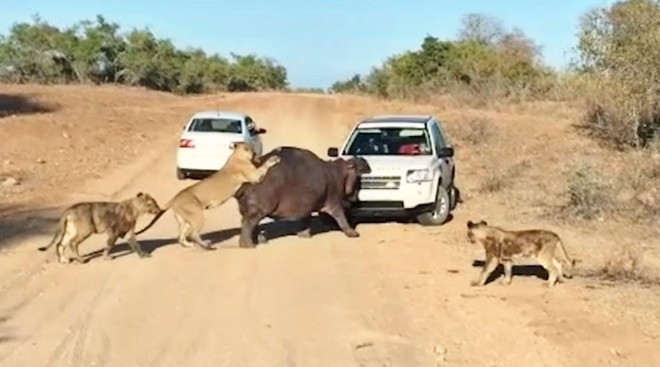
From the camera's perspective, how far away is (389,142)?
58.1 ft

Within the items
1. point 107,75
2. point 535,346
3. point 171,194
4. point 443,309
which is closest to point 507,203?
point 171,194

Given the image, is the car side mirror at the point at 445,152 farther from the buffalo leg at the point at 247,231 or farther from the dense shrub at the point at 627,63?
the dense shrub at the point at 627,63

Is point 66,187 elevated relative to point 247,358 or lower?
lower

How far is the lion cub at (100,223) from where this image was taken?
13055mm

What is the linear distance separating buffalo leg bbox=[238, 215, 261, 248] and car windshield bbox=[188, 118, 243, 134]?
10014 millimetres

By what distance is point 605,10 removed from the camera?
109 feet

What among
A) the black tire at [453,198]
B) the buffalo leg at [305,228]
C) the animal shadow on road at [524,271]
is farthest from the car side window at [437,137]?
the animal shadow on road at [524,271]

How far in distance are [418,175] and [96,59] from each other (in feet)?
180

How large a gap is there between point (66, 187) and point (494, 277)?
11.8 meters

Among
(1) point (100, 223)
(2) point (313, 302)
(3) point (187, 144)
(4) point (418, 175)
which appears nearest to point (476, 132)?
(3) point (187, 144)

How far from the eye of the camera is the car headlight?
1636 cm

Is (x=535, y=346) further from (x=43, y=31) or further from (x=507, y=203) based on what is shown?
(x=43, y=31)

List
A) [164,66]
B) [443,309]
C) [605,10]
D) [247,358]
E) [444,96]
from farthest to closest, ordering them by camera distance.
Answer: [164,66] < [444,96] < [605,10] < [443,309] < [247,358]

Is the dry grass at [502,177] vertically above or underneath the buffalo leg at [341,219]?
underneath
